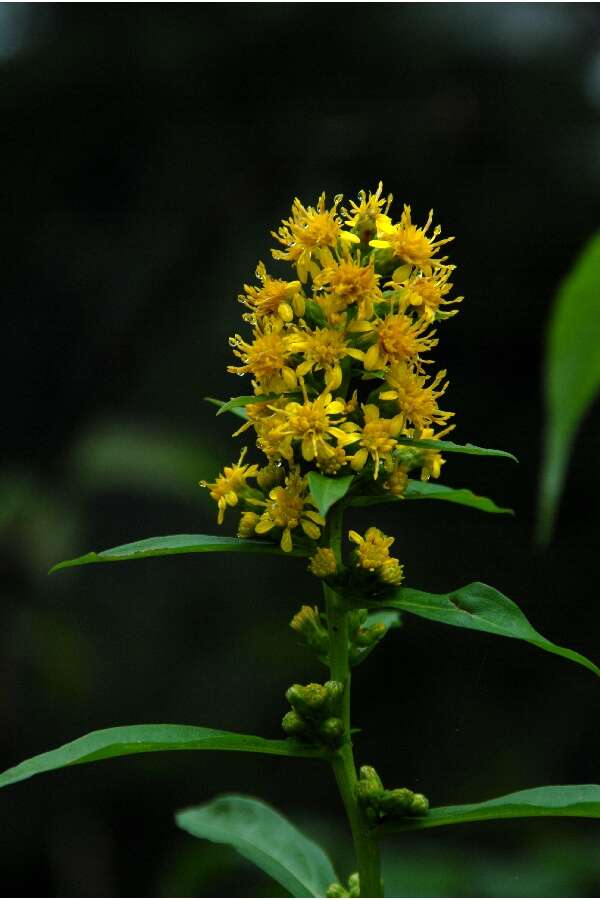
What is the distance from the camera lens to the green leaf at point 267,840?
2135mm

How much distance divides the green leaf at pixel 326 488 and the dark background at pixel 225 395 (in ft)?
9.75

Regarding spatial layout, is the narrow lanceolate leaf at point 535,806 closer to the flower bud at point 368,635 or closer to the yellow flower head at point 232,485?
the flower bud at point 368,635

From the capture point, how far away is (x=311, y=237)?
194 centimetres

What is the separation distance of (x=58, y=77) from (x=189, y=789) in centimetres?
362

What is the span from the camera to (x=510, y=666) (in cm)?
487

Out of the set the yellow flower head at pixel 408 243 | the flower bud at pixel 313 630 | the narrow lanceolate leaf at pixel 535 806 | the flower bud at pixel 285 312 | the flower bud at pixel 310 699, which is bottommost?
the narrow lanceolate leaf at pixel 535 806

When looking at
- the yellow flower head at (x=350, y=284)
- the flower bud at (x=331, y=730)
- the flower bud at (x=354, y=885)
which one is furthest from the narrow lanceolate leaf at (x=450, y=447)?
the flower bud at (x=354, y=885)

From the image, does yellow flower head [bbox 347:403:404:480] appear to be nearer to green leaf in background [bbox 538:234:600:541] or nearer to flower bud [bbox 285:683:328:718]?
flower bud [bbox 285:683:328:718]

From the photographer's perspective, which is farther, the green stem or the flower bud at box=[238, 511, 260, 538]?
the flower bud at box=[238, 511, 260, 538]

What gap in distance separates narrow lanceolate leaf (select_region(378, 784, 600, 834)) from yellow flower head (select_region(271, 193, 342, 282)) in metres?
0.90

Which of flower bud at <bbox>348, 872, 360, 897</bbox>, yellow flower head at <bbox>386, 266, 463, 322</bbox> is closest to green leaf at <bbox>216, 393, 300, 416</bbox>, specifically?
yellow flower head at <bbox>386, 266, 463, 322</bbox>

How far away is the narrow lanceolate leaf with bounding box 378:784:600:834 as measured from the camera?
172 centimetres

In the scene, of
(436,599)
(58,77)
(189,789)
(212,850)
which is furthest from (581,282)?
(58,77)

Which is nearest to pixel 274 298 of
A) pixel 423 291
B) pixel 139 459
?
pixel 423 291
